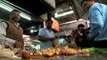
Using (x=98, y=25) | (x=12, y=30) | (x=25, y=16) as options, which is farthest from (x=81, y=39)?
(x=25, y=16)

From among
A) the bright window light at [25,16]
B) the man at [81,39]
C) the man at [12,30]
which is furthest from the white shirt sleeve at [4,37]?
the bright window light at [25,16]

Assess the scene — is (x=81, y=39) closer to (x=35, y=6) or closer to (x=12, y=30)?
(x=12, y=30)

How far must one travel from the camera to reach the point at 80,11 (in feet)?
20.7

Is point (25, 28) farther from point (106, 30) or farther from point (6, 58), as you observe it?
point (6, 58)

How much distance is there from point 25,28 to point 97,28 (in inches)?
180

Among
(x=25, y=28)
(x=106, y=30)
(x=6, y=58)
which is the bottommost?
(x=6, y=58)

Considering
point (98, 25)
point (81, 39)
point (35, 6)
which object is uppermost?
point (35, 6)

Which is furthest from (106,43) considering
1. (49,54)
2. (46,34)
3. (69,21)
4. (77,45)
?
(69,21)

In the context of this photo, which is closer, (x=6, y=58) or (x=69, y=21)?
(x=6, y=58)

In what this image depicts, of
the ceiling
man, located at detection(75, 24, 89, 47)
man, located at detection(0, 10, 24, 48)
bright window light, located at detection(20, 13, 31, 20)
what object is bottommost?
man, located at detection(75, 24, 89, 47)

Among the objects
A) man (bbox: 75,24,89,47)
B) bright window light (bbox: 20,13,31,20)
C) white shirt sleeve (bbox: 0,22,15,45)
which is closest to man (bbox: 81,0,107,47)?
man (bbox: 75,24,89,47)

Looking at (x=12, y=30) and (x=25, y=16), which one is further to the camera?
(x=25, y=16)

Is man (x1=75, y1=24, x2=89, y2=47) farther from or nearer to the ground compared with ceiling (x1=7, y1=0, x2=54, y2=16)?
nearer to the ground

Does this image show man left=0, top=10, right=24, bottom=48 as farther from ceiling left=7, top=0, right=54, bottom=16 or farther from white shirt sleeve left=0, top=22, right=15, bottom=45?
ceiling left=7, top=0, right=54, bottom=16
